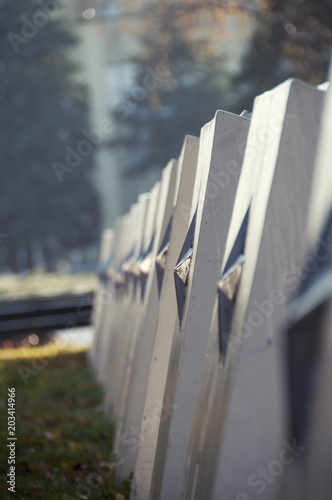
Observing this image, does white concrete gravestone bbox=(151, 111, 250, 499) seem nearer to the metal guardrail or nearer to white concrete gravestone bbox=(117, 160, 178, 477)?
white concrete gravestone bbox=(117, 160, 178, 477)

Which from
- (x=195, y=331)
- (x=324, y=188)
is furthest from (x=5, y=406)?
(x=324, y=188)

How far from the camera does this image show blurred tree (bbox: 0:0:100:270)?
32.7m

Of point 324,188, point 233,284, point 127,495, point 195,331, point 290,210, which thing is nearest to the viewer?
point 324,188

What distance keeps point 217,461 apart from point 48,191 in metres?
32.4

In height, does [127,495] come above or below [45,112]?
below

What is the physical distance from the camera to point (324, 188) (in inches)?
60.5

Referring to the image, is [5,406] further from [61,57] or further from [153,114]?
[61,57]

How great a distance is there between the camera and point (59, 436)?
5.94 m

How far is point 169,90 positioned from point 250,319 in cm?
3250

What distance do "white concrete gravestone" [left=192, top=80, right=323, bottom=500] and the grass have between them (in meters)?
1.78

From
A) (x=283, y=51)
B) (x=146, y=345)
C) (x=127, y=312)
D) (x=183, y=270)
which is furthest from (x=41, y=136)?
(x=183, y=270)

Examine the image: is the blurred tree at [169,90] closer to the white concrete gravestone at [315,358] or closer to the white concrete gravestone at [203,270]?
the white concrete gravestone at [203,270]

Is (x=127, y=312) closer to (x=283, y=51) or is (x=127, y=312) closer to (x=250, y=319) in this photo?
(x=250, y=319)

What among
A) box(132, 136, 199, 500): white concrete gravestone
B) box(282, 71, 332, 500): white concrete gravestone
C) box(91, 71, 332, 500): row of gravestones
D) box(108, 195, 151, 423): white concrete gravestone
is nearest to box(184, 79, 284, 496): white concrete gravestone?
box(91, 71, 332, 500): row of gravestones
